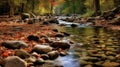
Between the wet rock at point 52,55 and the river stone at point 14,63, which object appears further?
the wet rock at point 52,55

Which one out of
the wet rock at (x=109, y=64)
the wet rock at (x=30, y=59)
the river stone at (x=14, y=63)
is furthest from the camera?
the wet rock at (x=30, y=59)

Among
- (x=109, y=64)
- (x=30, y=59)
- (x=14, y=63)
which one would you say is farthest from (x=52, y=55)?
(x=14, y=63)

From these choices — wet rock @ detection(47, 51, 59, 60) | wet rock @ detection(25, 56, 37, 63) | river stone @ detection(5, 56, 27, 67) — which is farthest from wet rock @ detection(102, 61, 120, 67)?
river stone @ detection(5, 56, 27, 67)

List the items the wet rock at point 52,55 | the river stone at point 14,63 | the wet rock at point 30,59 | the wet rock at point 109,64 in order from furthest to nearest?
the wet rock at point 52,55, the wet rock at point 30,59, the wet rock at point 109,64, the river stone at point 14,63

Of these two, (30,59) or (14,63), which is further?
(30,59)

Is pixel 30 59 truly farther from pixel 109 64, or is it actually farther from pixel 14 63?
pixel 109 64

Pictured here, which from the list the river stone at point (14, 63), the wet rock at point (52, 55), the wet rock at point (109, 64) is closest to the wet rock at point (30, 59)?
the wet rock at point (52, 55)

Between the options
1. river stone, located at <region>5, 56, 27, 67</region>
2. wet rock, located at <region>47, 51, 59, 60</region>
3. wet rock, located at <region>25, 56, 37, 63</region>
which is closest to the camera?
river stone, located at <region>5, 56, 27, 67</region>

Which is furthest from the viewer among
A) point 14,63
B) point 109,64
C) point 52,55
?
point 52,55

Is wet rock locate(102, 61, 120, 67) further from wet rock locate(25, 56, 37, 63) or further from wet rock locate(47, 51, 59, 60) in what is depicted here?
wet rock locate(25, 56, 37, 63)

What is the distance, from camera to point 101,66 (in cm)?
787

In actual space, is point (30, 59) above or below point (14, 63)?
below

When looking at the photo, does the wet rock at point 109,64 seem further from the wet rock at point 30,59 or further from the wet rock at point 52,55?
the wet rock at point 30,59

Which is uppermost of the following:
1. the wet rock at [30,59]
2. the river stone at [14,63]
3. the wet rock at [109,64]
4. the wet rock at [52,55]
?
the river stone at [14,63]
